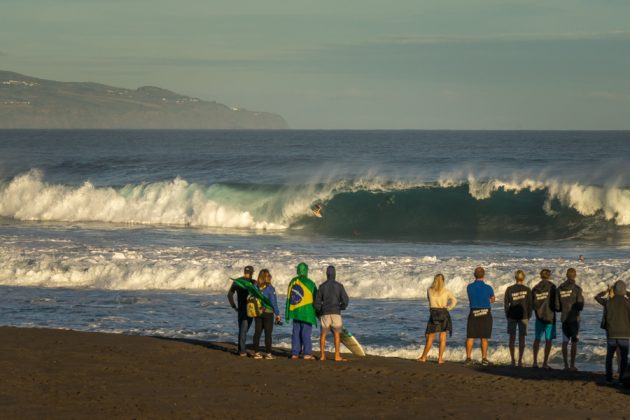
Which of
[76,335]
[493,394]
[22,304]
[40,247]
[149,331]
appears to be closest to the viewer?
[493,394]

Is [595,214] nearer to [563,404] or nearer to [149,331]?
[149,331]

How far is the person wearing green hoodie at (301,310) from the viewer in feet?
46.1

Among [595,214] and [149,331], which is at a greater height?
[595,214]

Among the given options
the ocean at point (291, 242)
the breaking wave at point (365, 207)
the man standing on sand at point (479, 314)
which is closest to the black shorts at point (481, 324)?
the man standing on sand at point (479, 314)

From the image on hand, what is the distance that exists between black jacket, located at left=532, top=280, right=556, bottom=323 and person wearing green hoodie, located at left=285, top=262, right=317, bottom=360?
284cm

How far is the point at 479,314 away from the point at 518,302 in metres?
0.52

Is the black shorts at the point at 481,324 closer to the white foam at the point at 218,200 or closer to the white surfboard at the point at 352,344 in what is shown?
the white surfboard at the point at 352,344

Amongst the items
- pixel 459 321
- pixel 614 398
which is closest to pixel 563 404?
pixel 614 398

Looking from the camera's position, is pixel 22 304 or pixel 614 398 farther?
pixel 22 304

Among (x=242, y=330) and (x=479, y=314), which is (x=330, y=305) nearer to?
(x=242, y=330)

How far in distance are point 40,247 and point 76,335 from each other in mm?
12253

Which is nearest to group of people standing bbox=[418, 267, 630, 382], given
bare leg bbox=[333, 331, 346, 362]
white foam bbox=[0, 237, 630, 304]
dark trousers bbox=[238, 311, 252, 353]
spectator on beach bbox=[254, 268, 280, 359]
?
bare leg bbox=[333, 331, 346, 362]

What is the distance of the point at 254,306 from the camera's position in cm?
1408

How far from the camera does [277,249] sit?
1109 inches
